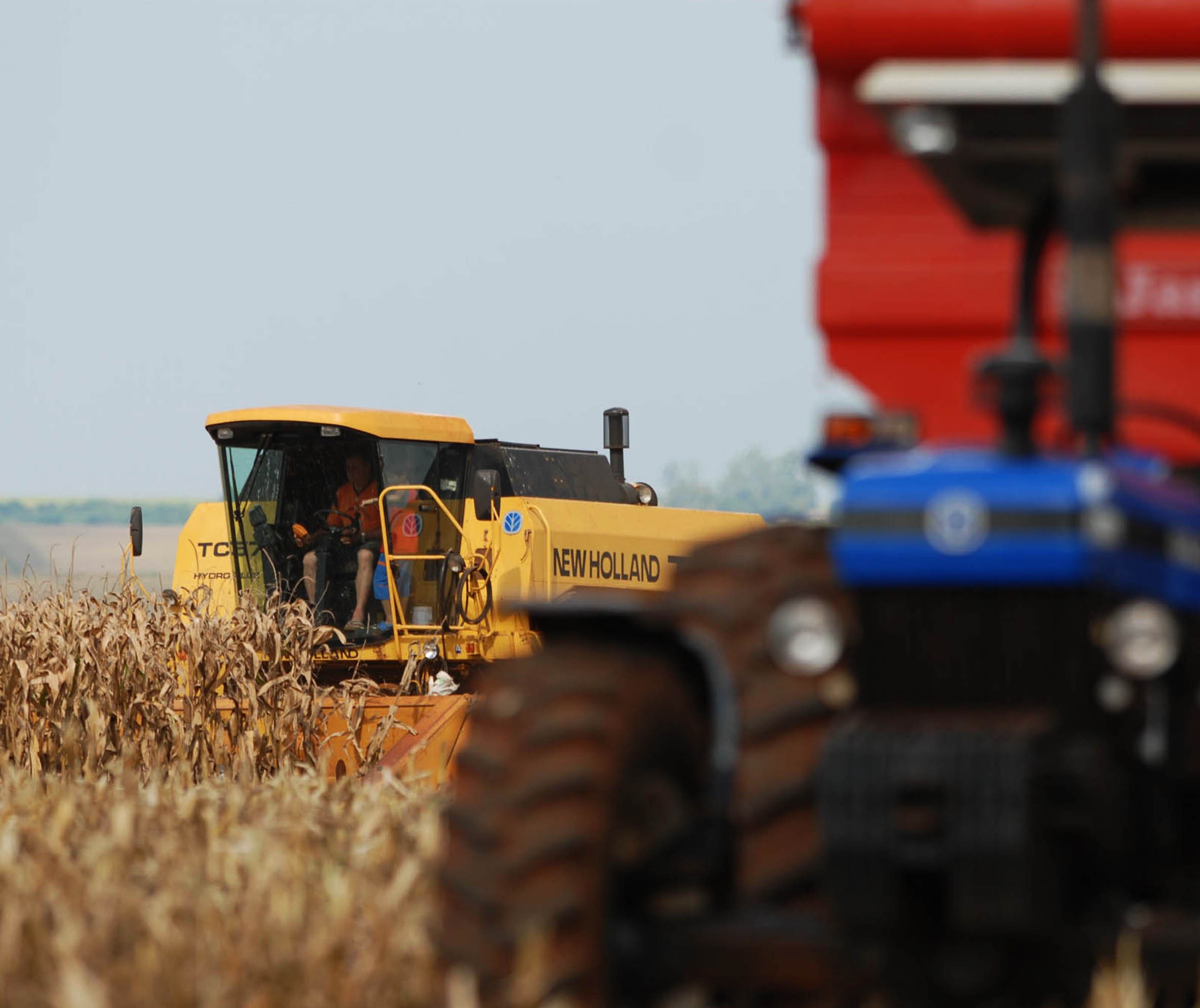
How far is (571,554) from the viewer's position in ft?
46.9

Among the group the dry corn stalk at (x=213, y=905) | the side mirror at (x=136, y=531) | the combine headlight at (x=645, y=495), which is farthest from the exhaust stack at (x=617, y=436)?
the dry corn stalk at (x=213, y=905)

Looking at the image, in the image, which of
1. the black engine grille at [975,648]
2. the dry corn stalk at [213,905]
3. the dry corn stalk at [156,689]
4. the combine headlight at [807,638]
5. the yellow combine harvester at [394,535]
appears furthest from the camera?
the yellow combine harvester at [394,535]

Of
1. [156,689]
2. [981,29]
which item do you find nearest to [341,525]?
[156,689]

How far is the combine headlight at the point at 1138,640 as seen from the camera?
3.25 m

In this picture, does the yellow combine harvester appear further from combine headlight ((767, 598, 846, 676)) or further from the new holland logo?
the new holland logo


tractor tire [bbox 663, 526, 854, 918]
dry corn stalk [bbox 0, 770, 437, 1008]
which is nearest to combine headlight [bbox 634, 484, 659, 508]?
dry corn stalk [bbox 0, 770, 437, 1008]

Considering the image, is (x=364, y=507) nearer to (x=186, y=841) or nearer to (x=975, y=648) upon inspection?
(x=186, y=841)

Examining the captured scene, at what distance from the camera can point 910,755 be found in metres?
3.09

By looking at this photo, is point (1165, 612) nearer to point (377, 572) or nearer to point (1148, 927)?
point (1148, 927)

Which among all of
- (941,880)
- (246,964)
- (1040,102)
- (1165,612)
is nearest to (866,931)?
(941,880)

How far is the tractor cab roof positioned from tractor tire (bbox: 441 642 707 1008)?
32.6 feet

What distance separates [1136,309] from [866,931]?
2038mm

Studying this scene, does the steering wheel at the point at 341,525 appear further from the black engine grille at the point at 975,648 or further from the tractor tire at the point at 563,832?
the black engine grille at the point at 975,648

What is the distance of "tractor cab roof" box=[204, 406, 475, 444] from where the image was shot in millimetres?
13297
